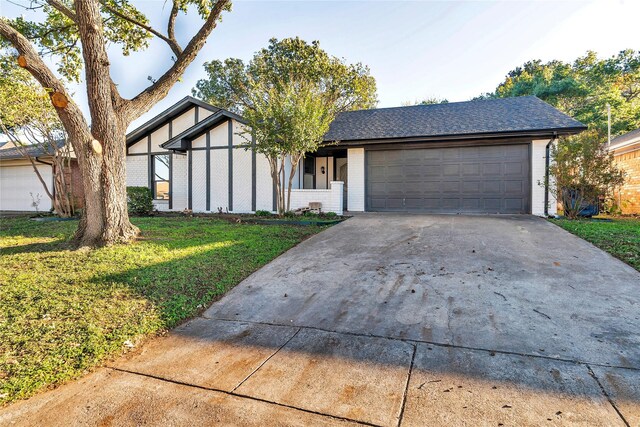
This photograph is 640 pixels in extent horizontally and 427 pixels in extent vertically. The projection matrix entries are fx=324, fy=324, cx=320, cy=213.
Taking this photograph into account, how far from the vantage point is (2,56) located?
9141 mm

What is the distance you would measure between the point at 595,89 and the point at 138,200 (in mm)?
27561

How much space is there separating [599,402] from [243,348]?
2.51 meters

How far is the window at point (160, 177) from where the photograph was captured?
581 inches

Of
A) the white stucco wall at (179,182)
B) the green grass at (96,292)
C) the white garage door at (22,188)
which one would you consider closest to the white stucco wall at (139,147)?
the white stucco wall at (179,182)

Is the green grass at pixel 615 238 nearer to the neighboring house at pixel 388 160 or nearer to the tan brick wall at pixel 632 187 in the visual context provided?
the neighboring house at pixel 388 160

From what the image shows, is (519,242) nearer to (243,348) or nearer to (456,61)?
(243,348)

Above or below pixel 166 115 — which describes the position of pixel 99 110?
below

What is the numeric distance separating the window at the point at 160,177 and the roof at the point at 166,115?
4.06 feet

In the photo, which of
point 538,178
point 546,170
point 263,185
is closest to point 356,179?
point 263,185

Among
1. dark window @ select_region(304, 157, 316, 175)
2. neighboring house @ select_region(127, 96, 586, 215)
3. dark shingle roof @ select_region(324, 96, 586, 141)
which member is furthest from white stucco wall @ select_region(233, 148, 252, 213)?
dark shingle roof @ select_region(324, 96, 586, 141)

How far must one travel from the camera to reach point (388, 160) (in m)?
11.6

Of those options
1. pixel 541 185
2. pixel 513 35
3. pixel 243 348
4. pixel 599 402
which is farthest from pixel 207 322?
pixel 513 35

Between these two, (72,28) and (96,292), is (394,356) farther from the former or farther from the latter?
(72,28)

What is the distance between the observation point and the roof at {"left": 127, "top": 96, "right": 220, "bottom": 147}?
1377 cm
